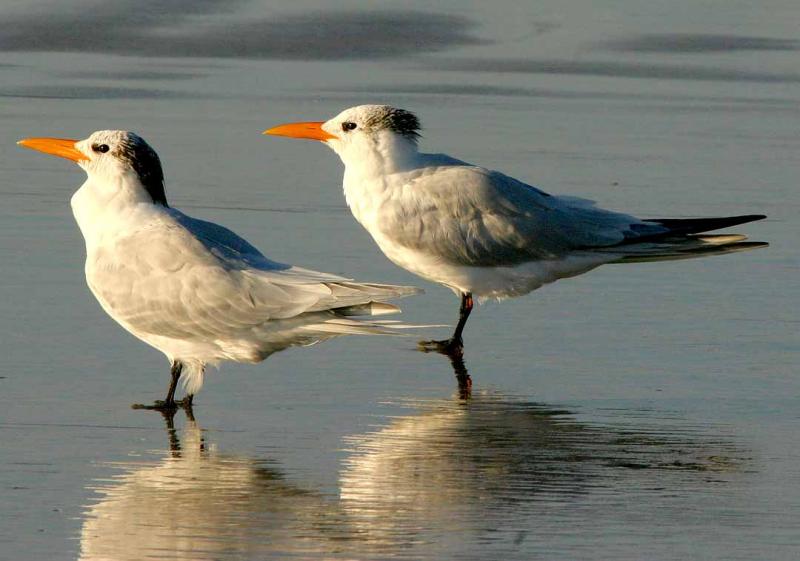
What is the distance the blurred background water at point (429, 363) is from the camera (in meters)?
4.85

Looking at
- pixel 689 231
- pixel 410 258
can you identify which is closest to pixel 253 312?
pixel 410 258

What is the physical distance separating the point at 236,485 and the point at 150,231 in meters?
1.48

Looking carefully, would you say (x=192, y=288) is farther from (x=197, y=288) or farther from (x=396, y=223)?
(x=396, y=223)

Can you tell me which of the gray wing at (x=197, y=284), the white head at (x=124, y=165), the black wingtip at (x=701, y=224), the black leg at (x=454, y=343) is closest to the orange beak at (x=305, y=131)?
the black leg at (x=454, y=343)

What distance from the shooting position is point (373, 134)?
26.3 feet

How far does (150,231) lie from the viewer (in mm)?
6395

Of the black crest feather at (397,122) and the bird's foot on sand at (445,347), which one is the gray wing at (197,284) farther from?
the black crest feather at (397,122)

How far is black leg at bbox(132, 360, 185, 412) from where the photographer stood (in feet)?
20.0

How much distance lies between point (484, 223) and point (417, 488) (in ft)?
9.08

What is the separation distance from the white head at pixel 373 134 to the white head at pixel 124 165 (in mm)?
1505

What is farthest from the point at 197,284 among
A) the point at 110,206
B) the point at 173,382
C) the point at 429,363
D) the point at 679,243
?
the point at 679,243

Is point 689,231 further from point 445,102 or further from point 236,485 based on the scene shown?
point 445,102

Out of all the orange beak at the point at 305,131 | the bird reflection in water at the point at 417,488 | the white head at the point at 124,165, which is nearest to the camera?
the bird reflection in water at the point at 417,488

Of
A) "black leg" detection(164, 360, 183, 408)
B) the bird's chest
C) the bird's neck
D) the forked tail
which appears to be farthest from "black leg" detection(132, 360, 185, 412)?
the forked tail
